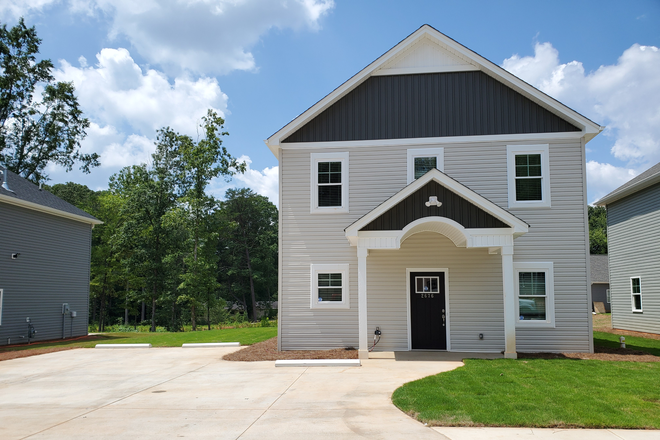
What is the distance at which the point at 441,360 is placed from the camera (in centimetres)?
1252

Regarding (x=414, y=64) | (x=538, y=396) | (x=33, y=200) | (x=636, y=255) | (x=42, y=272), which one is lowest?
(x=538, y=396)

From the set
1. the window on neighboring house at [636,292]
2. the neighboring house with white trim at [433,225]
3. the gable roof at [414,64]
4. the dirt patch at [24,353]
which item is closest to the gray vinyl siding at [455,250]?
the neighboring house with white trim at [433,225]

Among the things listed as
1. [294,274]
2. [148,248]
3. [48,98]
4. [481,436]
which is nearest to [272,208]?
[148,248]

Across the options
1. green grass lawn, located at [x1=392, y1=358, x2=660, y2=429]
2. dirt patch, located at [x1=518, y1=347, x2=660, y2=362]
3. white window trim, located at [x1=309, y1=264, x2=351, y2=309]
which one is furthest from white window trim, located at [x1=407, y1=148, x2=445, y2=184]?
green grass lawn, located at [x1=392, y1=358, x2=660, y2=429]

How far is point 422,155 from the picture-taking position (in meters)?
15.0

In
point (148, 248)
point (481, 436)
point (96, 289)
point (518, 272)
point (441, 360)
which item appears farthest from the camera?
point (96, 289)

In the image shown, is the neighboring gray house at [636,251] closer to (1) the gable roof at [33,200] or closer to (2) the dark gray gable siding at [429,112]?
(2) the dark gray gable siding at [429,112]

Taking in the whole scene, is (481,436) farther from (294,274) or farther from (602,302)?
(602,302)

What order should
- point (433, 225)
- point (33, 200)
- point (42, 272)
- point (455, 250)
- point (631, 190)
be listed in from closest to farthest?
point (433, 225), point (455, 250), point (33, 200), point (631, 190), point (42, 272)

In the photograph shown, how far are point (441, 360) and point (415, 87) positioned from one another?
8078 millimetres

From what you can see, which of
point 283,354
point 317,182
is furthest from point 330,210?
point 283,354

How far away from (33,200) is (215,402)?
16836 millimetres

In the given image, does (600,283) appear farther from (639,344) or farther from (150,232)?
(150,232)

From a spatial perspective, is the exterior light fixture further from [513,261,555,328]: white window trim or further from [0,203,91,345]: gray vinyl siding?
[0,203,91,345]: gray vinyl siding
